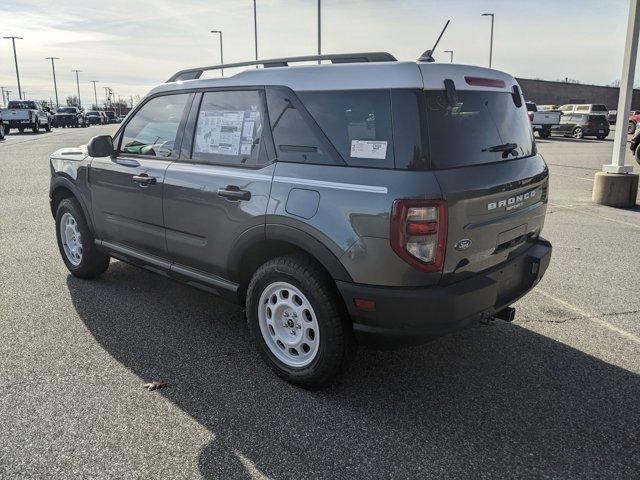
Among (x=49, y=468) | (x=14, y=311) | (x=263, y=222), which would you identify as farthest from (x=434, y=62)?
(x=14, y=311)

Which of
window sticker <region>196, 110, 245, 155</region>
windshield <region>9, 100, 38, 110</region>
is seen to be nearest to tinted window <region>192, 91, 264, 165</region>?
window sticker <region>196, 110, 245, 155</region>

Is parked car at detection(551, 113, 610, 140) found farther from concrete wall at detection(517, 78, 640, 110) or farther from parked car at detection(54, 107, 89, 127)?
parked car at detection(54, 107, 89, 127)

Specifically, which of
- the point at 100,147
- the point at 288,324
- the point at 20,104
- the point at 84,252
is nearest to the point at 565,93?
the point at 20,104

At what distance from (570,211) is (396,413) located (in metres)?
6.95

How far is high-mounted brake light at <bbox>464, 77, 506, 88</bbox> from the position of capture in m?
3.08

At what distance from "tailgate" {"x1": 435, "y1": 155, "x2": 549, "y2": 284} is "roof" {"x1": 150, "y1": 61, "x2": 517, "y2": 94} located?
483 millimetres

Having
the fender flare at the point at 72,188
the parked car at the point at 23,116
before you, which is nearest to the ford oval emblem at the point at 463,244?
the fender flare at the point at 72,188

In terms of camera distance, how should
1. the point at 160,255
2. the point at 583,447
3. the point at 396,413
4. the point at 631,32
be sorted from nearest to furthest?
Result: the point at 583,447 < the point at 396,413 < the point at 160,255 < the point at 631,32

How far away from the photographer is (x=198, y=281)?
3902 mm

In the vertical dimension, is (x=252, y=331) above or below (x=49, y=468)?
above

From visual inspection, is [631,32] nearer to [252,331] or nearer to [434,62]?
[434,62]

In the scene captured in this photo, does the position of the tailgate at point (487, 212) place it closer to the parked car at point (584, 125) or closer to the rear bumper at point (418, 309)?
the rear bumper at point (418, 309)

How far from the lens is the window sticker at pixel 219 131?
358 cm

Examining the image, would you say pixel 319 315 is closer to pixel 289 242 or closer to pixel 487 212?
pixel 289 242
